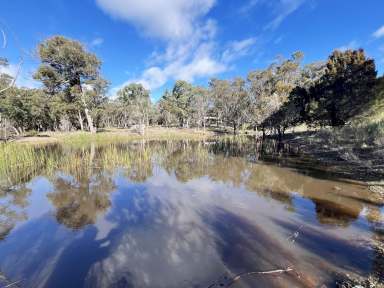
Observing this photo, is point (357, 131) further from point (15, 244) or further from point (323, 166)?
point (15, 244)

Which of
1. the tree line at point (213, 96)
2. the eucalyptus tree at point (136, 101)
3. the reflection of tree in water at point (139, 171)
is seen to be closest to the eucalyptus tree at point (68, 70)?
the tree line at point (213, 96)

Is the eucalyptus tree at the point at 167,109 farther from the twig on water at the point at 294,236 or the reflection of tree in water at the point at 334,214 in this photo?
the twig on water at the point at 294,236

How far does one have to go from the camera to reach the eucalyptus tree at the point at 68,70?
127ft

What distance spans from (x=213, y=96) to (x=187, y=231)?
60.1 meters

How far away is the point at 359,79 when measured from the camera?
26.4 meters

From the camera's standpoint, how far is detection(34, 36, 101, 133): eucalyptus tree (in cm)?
3862

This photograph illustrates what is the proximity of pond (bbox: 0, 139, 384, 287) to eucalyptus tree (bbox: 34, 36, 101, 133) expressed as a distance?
34075 mm

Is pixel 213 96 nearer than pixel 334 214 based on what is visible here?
No

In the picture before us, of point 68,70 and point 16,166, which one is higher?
point 68,70

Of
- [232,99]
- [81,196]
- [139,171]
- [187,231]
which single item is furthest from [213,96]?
[187,231]

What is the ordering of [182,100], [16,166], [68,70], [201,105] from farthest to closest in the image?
1. [182,100]
2. [201,105]
3. [68,70]
4. [16,166]

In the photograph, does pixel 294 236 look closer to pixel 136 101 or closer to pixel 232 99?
pixel 232 99

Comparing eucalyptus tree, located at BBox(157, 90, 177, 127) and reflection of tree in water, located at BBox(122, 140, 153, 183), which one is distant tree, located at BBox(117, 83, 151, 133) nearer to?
eucalyptus tree, located at BBox(157, 90, 177, 127)

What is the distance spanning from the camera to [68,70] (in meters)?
41.6
